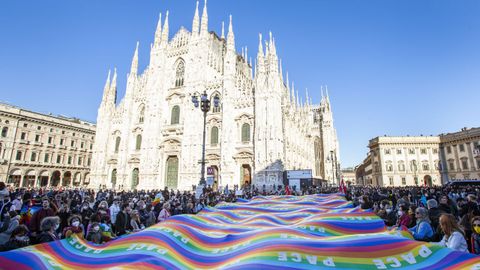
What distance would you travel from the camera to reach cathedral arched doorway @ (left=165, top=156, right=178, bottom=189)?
31014 millimetres

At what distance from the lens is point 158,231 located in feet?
16.1

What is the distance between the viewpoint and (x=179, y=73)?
34.4 meters

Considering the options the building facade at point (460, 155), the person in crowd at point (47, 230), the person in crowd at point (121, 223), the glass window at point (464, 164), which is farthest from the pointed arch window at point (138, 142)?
the glass window at point (464, 164)

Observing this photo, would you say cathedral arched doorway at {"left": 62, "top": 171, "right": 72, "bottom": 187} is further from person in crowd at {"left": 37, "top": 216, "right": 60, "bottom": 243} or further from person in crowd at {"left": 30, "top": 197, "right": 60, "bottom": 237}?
person in crowd at {"left": 37, "top": 216, "right": 60, "bottom": 243}

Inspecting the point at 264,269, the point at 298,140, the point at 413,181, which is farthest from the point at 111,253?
the point at 413,181

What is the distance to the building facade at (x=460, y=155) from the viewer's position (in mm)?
44781

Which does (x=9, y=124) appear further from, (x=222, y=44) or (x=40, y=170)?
(x=222, y=44)

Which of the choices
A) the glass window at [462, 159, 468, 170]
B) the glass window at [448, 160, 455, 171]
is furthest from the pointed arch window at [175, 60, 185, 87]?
the glass window at [448, 160, 455, 171]

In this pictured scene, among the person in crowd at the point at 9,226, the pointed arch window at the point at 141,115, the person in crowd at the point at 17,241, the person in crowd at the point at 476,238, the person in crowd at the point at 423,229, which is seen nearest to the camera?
the person in crowd at the point at 17,241

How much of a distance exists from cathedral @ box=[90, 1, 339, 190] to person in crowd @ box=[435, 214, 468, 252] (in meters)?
21.5

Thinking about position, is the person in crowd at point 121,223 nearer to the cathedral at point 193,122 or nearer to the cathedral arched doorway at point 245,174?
the cathedral at point 193,122

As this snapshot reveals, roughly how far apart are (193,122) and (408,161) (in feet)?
148

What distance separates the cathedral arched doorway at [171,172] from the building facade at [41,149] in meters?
25.2

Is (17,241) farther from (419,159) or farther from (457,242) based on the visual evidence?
(419,159)
